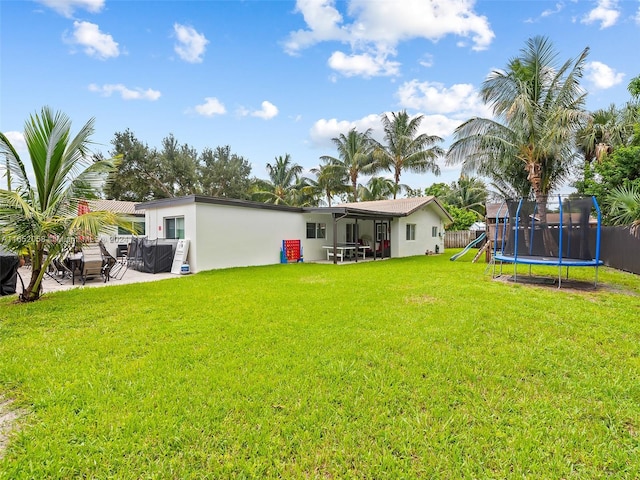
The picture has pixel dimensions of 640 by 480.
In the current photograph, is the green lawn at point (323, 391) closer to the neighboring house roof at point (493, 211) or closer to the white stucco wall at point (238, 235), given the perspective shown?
the white stucco wall at point (238, 235)

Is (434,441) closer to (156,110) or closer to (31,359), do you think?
(31,359)

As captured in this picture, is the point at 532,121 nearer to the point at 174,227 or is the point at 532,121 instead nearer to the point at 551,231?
the point at 551,231

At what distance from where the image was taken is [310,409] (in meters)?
2.58

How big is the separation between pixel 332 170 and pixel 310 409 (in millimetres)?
23443

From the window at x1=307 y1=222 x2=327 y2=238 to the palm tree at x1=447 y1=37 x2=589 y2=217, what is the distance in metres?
6.84

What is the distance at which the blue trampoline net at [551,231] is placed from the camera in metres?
8.27

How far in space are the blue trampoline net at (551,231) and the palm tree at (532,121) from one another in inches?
153

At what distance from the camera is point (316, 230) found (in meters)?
15.6

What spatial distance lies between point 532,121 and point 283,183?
20.3 m

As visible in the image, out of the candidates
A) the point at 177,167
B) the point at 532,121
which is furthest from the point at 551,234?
the point at 177,167

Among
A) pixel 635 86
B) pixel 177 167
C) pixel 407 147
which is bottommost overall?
pixel 635 86

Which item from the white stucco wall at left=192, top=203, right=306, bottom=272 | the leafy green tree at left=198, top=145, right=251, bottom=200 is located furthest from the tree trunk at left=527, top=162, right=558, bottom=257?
the leafy green tree at left=198, top=145, right=251, bottom=200

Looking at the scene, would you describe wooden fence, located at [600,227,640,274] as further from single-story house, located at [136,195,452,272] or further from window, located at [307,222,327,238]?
window, located at [307,222,327,238]

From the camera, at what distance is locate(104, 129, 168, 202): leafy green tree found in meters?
24.4
